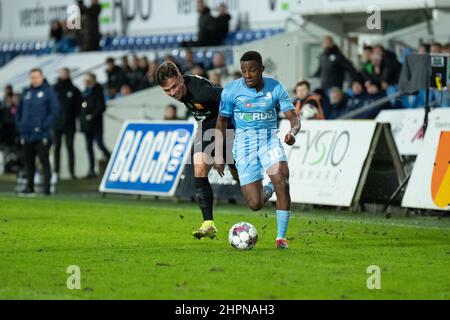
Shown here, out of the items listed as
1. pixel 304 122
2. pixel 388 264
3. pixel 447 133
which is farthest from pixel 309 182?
pixel 388 264

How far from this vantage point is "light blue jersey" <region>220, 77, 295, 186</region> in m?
13.1

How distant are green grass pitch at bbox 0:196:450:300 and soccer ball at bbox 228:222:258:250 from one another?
12cm

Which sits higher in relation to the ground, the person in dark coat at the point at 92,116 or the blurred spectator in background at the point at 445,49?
the blurred spectator in background at the point at 445,49

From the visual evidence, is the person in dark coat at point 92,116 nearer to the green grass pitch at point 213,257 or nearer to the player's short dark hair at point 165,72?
the green grass pitch at point 213,257

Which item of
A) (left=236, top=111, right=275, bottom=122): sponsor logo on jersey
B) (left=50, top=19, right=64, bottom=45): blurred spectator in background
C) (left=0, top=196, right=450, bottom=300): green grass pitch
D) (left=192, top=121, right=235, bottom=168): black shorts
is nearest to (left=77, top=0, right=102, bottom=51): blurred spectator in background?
(left=50, top=19, right=64, bottom=45): blurred spectator in background

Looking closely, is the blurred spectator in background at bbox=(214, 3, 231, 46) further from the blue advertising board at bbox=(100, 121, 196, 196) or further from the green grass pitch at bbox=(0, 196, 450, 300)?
the green grass pitch at bbox=(0, 196, 450, 300)

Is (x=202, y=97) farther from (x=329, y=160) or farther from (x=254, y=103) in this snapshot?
(x=329, y=160)

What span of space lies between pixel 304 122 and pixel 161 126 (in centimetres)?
322

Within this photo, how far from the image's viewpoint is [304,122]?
2031 cm

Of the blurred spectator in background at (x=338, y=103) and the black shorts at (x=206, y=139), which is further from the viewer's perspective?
the blurred spectator in background at (x=338, y=103)

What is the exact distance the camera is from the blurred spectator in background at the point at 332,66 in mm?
24531

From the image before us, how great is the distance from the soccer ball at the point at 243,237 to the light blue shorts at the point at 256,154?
2.07 feet

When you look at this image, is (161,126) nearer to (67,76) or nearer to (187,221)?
(187,221)

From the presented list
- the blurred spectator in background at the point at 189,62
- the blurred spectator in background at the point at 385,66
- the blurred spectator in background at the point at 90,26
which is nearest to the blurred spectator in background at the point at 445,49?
the blurred spectator in background at the point at 385,66
